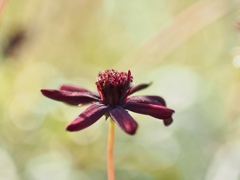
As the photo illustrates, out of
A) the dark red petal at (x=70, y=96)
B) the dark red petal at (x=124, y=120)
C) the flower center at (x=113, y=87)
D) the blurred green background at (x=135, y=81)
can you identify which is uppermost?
the blurred green background at (x=135, y=81)

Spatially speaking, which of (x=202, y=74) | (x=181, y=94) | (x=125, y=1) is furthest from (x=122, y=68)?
(x=125, y=1)

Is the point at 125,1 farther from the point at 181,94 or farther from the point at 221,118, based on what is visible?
the point at 221,118

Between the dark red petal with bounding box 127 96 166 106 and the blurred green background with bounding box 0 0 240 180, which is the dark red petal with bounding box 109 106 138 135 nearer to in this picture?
the dark red petal with bounding box 127 96 166 106

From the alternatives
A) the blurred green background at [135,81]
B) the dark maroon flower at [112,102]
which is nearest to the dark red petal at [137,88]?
the dark maroon flower at [112,102]

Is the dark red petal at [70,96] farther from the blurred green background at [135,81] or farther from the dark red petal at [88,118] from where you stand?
the blurred green background at [135,81]

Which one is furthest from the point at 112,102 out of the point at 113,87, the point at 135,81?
the point at 135,81

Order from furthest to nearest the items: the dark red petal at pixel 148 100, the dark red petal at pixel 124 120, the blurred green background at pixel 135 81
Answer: the blurred green background at pixel 135 81 < the dark red petal at pixel 148 100 < the dark red petal at pixel 124 120

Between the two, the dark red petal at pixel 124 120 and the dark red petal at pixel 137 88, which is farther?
the dark red petal at pixel 137 88

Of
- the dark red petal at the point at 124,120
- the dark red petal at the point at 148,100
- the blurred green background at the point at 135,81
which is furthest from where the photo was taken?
the blurred green background at the point at 135,81
